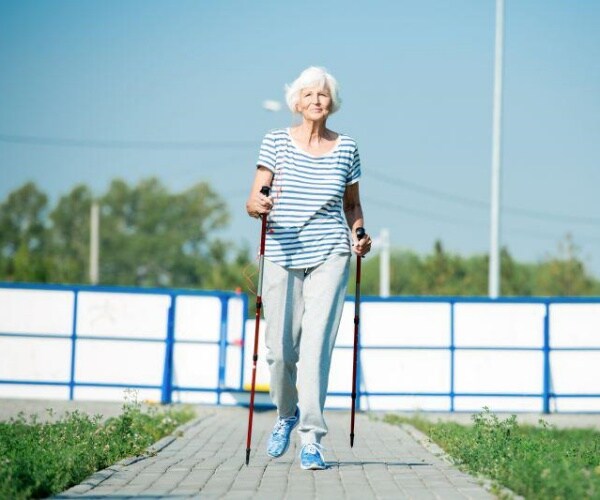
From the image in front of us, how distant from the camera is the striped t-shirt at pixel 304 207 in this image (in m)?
7.94

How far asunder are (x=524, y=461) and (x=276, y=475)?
53.9 inches

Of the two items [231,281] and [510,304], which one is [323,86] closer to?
[510,304]

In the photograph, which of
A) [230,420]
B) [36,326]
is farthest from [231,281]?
[230,420]

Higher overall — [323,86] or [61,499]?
[323,86]

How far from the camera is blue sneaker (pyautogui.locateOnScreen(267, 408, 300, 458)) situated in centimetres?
819

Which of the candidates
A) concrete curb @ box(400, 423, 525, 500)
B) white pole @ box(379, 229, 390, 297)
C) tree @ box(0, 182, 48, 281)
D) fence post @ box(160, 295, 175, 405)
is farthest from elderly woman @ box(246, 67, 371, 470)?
tree @ box(0, 182, 48, 281)

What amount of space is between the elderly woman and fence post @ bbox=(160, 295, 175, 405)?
11.5 meters

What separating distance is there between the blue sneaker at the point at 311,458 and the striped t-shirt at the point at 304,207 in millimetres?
1035

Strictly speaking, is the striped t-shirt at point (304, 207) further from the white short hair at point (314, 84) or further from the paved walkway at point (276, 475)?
the paved walkway at point (276, 475)

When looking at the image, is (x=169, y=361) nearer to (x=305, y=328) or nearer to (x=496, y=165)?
(x=496, y=165)

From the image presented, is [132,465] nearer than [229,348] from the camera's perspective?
Yes

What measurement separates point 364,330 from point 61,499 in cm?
1293

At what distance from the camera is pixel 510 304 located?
63.9ft

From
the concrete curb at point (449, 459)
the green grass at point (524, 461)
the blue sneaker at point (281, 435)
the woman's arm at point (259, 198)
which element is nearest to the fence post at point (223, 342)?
the concrete curb at point (449, 459)
